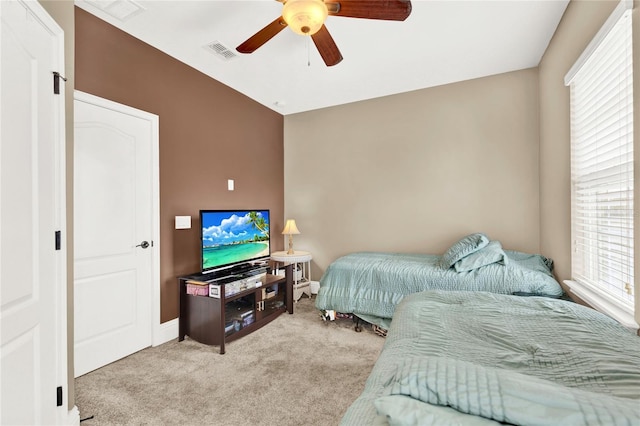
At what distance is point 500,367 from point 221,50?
3.09 metres

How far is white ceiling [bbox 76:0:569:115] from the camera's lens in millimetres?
2273

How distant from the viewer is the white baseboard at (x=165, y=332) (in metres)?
2.76

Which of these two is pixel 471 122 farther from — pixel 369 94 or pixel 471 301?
pixel 471 301

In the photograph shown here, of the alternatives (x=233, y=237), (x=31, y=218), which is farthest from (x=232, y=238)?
(x=31, y=218)

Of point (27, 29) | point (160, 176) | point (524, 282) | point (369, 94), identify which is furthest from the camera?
point (369, 94)

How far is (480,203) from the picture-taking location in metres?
3.52

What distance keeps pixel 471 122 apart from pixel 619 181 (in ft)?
6.79

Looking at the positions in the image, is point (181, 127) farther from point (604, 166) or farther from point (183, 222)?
point (604, 166)

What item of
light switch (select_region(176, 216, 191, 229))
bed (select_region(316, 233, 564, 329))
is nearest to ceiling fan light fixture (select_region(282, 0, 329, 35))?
light switch (select_region(176, 216, 191, 229))

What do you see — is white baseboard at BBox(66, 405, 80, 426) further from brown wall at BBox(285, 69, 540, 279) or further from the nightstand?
brown wall at BBox(285, 69, 540, 279)

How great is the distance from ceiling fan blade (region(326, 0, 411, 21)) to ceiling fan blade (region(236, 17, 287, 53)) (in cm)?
33

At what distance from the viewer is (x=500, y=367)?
1.00 metres

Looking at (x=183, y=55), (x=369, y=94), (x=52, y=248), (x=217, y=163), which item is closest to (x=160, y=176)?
(x=217, y=163)

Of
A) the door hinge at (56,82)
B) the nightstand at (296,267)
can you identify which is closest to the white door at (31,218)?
the door hinge at (56,82)
